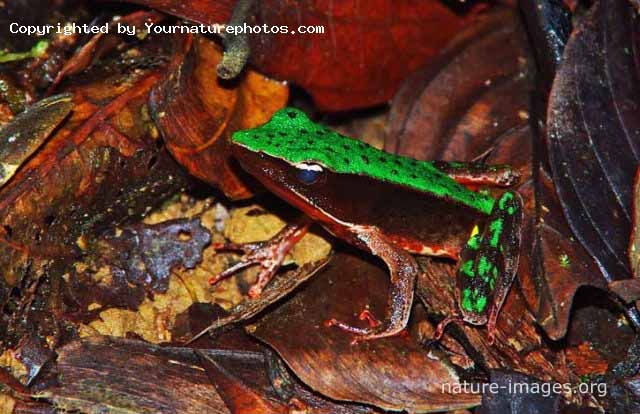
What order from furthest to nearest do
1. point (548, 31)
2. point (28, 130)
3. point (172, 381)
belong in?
point (548, 31), point (28, 130), point (172, 381)

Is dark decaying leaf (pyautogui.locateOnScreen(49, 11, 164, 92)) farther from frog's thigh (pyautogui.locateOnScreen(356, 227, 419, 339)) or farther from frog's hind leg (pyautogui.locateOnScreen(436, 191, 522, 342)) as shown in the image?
Result: frog's hind leg (pyautogui.locateOnScreen(436, 191, 522, 342))

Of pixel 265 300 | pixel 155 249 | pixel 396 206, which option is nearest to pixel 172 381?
pixel 265 300

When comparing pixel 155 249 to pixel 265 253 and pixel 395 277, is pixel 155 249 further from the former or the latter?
pixel 395 277

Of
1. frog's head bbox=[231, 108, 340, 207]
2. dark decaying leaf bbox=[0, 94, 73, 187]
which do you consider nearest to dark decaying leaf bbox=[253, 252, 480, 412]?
frog's head bbox=[231, 108, 340, 207]

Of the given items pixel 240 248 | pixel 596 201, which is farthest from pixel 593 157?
pixel 240 248

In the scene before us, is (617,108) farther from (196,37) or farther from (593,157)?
(196,37)
